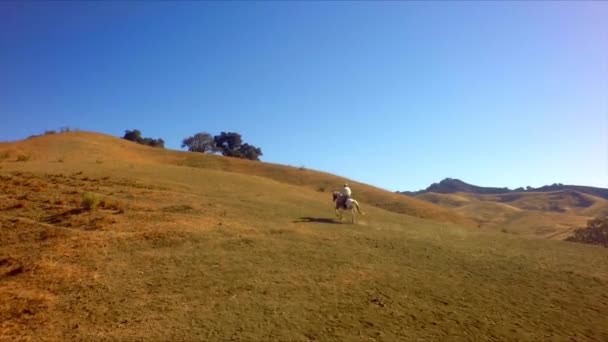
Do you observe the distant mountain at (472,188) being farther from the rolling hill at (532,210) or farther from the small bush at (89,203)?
the small bush at (89,203)

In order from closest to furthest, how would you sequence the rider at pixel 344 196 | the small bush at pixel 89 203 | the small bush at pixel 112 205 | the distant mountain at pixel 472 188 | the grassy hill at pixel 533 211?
the small bush at pixel 89 203, the small bush at pixel 112 205, the rider at pixel 344 196, the grassy hill at pixel 533 211, the distant mountain at pixel 472 188

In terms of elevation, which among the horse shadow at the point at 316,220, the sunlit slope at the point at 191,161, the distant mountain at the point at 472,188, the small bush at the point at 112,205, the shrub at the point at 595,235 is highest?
the distant mountain at the point at 472,188

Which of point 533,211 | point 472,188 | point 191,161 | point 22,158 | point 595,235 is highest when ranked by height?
point 472,188

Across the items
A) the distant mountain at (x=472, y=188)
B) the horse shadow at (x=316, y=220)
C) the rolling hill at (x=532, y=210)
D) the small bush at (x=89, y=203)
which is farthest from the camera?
the distant mountain at (x=472, y=188)

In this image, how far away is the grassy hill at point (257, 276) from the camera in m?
7.08

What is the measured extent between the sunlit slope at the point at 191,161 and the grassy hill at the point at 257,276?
47.1ft

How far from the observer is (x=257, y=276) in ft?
31.1

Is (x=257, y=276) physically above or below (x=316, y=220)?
below

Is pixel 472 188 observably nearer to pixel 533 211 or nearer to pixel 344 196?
pixel 533 211

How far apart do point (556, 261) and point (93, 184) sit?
63.8ft

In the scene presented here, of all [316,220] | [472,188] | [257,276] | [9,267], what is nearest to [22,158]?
[316,220]

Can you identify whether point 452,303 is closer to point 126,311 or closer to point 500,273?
point 500,273

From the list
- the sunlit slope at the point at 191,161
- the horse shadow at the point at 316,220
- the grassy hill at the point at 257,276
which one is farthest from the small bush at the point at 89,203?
the sunlit slope at the point at 191,161

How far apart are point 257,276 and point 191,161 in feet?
113
